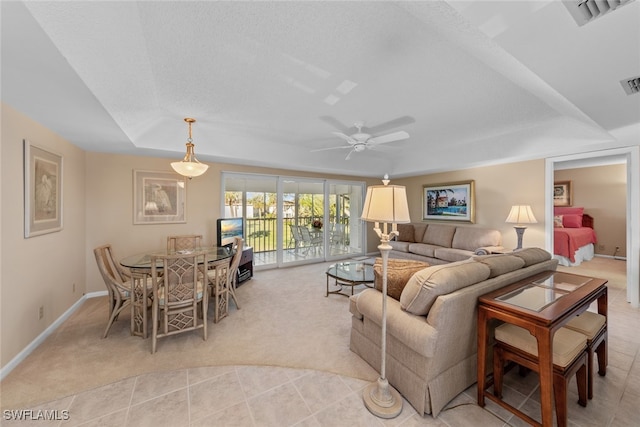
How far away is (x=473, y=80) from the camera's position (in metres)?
2.34

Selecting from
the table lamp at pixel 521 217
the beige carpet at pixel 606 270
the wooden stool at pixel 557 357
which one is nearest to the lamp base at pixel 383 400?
the wooden stool at pixel 557 357

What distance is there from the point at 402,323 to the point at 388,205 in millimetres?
850

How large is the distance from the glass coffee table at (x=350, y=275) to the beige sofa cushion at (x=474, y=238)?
2134mm

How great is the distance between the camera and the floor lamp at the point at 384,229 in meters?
1.61

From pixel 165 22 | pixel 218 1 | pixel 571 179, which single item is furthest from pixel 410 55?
pixel 571 179

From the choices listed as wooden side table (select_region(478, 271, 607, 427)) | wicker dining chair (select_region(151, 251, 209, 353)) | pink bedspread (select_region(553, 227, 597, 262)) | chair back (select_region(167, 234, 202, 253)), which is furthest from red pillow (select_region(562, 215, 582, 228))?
chair back (select_region(167, 234, 202, 253))

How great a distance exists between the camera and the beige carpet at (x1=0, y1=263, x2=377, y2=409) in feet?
6.38

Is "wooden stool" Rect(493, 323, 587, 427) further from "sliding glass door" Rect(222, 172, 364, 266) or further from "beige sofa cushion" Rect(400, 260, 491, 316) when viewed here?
"sliding glass door" Rect(222, 172, 364, 266)

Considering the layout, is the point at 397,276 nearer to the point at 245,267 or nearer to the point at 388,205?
the point at 388,205

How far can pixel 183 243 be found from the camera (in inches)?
148

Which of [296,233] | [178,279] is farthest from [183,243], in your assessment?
[296,233]

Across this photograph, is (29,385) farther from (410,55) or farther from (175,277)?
(410,55)

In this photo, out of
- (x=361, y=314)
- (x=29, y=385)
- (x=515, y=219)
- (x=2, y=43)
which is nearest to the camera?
(x=2, y=43)

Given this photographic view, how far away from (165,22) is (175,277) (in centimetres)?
213
